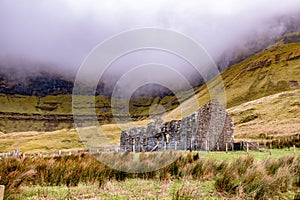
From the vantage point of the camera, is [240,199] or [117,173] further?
[117,173]

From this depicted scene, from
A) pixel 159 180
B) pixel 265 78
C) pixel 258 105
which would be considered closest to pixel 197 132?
pixel 159 180

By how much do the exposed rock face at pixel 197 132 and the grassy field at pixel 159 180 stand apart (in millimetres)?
17219

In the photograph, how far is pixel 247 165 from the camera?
33.5 ft

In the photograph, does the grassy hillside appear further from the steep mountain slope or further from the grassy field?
the grassy field

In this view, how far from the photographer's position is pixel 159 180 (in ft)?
32.4

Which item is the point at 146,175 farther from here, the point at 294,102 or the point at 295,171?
the point at 294,102

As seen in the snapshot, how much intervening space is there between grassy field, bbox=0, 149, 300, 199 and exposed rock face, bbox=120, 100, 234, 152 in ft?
56.5

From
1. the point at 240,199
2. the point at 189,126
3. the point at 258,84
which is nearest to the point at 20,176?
the point at 240,199

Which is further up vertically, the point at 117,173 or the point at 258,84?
the point at 258,84

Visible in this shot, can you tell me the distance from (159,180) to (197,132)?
1936 cm

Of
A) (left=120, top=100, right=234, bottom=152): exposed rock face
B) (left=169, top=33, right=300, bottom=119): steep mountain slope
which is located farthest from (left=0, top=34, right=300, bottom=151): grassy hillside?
(left=120, top=100, right=234, bottom=152): exposed rock face

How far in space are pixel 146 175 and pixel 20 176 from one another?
4.21 m

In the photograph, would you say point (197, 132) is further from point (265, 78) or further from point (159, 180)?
point (265, 78)

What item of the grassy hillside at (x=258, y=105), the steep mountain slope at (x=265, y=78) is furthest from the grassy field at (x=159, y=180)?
the steep mountain slope at (x=265, y=78)
